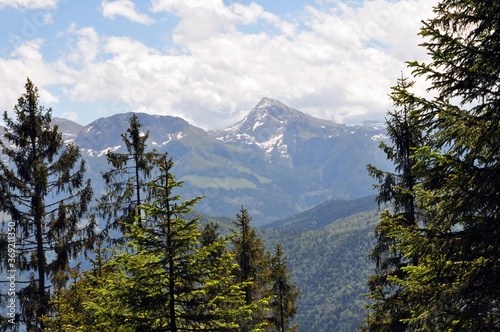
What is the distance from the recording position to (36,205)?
734 inches

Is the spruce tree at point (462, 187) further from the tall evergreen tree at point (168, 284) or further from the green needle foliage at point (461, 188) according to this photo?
the tall evergreen tree at point (168, 284)

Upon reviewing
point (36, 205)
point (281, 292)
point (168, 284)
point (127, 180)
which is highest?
point (127, 180)

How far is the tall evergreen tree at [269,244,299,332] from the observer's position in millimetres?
30014

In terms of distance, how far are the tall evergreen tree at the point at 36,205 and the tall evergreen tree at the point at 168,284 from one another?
28.7 feet

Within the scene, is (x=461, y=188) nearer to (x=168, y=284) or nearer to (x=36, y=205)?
(x=168, y=284)

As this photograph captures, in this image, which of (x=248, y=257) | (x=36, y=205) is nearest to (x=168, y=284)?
(x=36, y=205)

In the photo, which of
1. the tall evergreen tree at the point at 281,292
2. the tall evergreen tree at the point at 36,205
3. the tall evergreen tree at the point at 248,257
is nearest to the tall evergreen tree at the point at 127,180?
the tall evergreen tree at the point at 36,205

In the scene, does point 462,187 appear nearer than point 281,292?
Yes

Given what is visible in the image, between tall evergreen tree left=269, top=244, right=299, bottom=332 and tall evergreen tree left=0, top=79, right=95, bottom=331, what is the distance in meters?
14.2

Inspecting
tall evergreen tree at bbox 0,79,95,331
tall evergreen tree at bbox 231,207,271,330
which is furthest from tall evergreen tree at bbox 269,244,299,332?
tall evergreen tree at bbox 0,79,95,331

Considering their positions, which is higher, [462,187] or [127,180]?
[127,180]

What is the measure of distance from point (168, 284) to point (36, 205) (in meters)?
10.4

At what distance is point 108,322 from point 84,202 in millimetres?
10659

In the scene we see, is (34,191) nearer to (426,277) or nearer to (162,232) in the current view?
(162,232)
